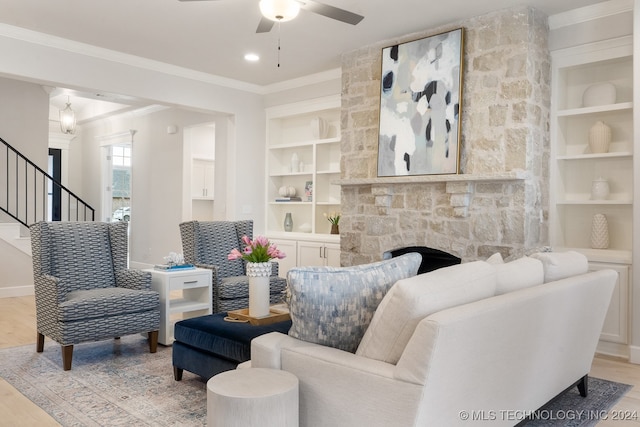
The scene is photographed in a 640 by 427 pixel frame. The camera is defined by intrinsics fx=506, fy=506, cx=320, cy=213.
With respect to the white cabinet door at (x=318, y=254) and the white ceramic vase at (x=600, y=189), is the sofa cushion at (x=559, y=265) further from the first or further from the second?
the white cabinet door at (x=318, y=254)

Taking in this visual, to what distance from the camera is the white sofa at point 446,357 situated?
1.63m

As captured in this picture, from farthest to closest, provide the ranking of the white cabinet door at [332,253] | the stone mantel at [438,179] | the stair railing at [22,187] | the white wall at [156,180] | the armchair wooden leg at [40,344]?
the white wall at [156,180], the stair railing at [22,187], the white cabinet door at [332,253], the stone mantel at [438,179], the armchair wooden leg at [40,344]

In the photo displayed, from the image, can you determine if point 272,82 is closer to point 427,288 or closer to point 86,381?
point 86,381

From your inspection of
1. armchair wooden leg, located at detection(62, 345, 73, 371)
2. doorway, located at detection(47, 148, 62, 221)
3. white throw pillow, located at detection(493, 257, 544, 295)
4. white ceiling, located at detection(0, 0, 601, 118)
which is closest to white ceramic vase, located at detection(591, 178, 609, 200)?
white ceiling, located at detection(0, 0, 601, 118)

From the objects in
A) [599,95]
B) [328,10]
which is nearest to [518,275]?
[328,10]

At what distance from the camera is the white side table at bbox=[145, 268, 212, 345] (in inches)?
160

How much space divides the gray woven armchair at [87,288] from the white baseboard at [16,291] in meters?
2.92

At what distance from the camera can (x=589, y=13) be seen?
408 cm

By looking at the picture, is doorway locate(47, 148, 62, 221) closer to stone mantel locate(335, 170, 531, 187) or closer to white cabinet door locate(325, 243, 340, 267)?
white cabinet door locate(325, 243, 340, 267)

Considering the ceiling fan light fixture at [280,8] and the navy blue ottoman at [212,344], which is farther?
the ceiling fan light fixture at [280,8]

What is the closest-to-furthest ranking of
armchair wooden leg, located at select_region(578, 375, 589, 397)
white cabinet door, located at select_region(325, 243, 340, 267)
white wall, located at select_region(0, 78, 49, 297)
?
armchair wooden leg, located at select_region(578, 375, 589, 397) → white cabinet door, located at select_region(325, 243, 340, 267) → white wall, located at select_region(0, 78, 49, 297)

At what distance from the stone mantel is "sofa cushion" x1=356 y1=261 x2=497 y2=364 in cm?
223

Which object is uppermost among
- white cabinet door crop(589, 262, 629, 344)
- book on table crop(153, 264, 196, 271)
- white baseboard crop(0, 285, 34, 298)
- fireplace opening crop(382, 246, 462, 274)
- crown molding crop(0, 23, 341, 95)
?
crown molding crop(0, 23, 341, 95)

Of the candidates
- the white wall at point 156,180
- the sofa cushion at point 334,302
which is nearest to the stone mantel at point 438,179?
the sofa cushion at point 334,302
